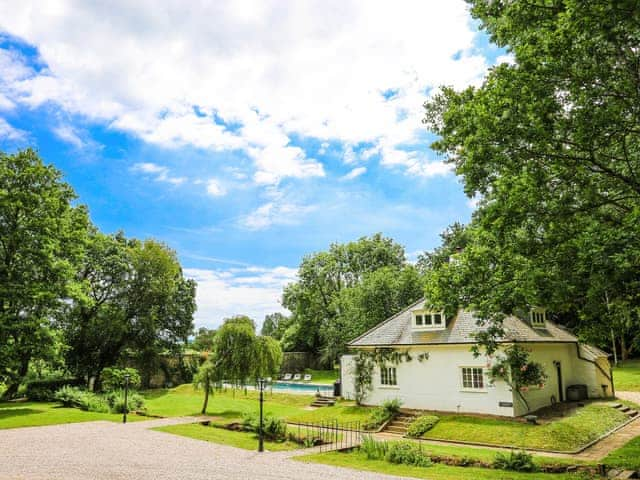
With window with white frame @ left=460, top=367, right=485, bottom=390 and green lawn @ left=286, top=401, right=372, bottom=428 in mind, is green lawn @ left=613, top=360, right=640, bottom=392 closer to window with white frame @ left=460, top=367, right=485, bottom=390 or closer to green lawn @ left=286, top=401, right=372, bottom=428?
window with white frame @ left=460, top=367, right=485, bottom=390

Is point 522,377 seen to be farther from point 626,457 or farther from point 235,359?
point 235,359

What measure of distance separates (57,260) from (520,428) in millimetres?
28338

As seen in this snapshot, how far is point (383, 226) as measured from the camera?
196 feet

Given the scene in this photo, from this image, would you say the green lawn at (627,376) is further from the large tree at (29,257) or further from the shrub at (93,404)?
the large tree at (29,257)

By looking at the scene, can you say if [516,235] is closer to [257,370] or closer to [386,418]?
[386,418]

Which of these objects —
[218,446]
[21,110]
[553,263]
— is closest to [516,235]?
[553,263]

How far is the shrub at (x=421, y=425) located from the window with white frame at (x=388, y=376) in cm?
345

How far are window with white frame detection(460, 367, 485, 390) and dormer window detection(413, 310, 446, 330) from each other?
2659mm

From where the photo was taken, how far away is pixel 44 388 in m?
33.1

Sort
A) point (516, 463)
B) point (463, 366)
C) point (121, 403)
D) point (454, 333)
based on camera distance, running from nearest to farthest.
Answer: point (516, 463)
point (463, 366)
point (454, 333)
point (121, 403)

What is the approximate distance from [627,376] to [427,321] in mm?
21322

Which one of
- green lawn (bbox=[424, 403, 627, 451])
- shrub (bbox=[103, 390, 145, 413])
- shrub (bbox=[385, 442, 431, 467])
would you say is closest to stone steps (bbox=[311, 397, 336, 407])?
green lawn (bbox=[424, 403, 627, 451])

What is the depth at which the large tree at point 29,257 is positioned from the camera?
27.1 metres

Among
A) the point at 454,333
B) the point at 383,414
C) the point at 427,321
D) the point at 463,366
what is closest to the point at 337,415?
the point at 383,414
